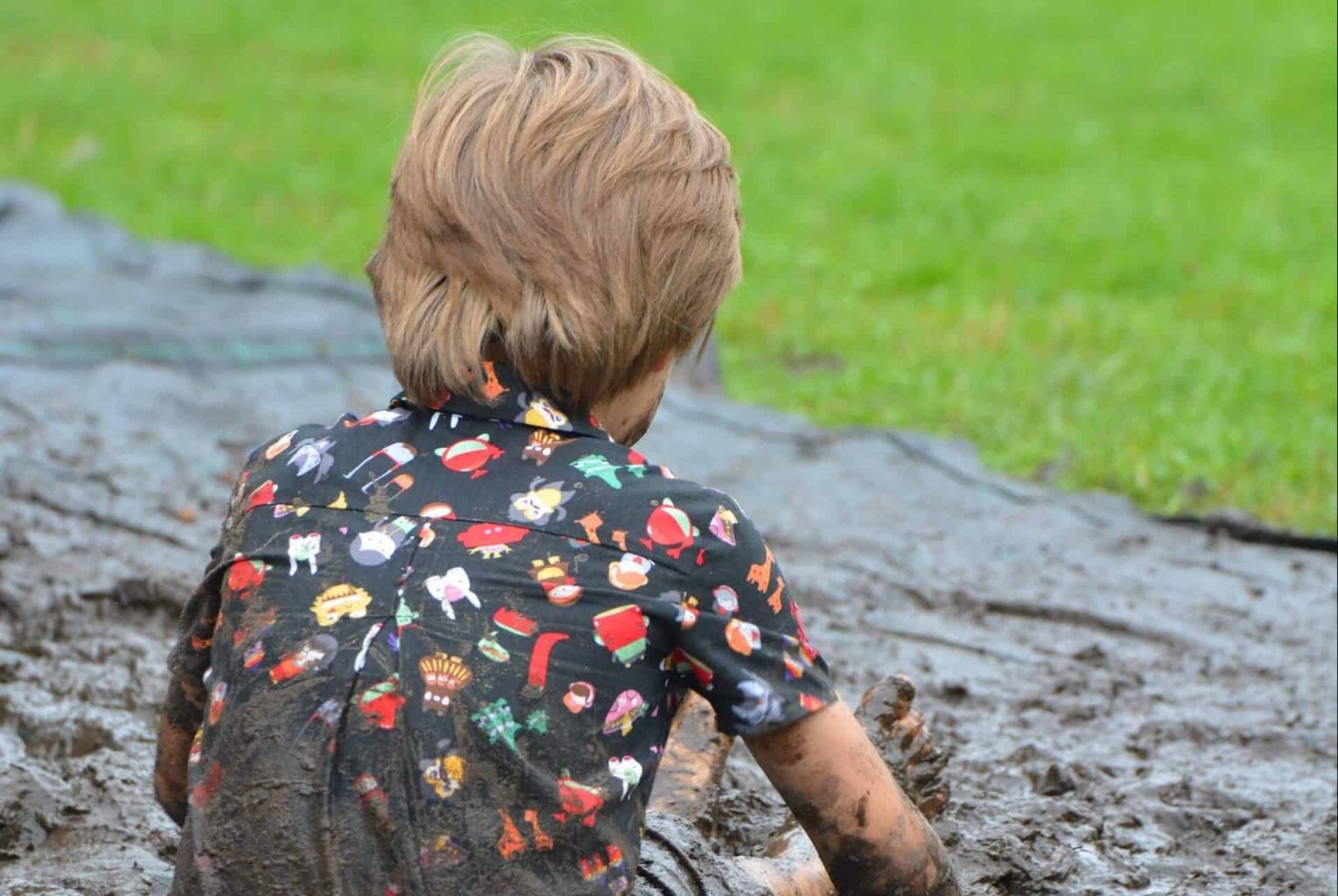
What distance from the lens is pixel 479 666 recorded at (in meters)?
1.56

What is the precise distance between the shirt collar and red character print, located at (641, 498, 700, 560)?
0.14m

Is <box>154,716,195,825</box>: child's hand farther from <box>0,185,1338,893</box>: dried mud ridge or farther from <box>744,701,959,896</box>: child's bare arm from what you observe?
<box>744,701,959,896</box>: child's bare arm

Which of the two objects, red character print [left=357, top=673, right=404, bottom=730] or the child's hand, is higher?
red character print [left=357, top=673, right=404, bottom=730]

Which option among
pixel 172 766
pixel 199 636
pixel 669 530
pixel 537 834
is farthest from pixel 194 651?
pixel 669 530

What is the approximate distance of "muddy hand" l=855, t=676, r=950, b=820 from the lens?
2334 mm

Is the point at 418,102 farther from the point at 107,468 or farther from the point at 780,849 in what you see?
the point at 107,468

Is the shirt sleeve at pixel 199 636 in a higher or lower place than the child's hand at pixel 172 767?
higher

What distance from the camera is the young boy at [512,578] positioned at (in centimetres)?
157

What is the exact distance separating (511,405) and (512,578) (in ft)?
0.63

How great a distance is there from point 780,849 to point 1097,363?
3602 mm

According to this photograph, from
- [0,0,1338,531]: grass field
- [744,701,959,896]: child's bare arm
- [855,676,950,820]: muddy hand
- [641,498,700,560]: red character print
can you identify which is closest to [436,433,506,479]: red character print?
[641,498,700,560]: red character print

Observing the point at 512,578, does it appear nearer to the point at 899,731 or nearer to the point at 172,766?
the point at 172,766

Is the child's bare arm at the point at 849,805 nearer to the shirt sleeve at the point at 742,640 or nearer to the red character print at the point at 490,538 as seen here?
the shirt sleeve at the point at 742,640

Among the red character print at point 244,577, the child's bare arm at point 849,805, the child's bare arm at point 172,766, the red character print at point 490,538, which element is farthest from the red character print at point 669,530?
the child's bare arm at point 172,766
